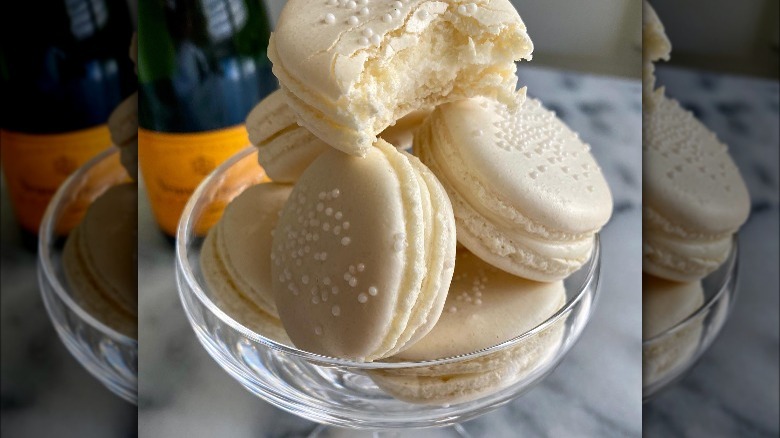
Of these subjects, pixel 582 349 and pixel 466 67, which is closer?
pixel 466 67

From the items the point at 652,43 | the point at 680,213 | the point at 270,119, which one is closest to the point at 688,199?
the point at 680,213

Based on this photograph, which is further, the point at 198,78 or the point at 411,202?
the point at 198,78

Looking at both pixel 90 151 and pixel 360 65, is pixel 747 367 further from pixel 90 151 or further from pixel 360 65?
pixel 90 151

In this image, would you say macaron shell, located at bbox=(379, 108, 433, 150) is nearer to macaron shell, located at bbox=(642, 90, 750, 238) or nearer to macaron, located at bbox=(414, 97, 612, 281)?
macaron, located at bbox=(414, 97, 612, 281)

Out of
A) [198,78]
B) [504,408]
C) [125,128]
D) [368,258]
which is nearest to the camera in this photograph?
[368,258]

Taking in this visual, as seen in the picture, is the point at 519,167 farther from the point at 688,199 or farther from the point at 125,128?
the point at 125,128

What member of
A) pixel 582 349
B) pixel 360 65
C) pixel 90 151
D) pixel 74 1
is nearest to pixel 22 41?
→ pixel 74 1
